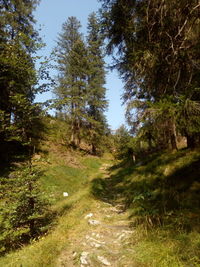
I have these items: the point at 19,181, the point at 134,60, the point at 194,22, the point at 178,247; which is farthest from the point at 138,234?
the point at 194,22

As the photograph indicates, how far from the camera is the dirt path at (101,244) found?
12.0ft

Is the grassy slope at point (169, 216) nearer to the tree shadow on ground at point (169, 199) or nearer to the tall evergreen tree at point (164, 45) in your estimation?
the tree shadow on ground at point (169, 199)

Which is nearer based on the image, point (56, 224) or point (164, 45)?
point (164, 45)

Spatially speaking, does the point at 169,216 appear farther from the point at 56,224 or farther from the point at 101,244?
the point at 56,224

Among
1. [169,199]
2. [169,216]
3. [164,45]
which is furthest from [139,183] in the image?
[164,45]

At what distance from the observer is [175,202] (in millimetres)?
5871

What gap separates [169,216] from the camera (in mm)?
5113

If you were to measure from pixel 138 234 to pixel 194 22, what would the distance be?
5.99 m

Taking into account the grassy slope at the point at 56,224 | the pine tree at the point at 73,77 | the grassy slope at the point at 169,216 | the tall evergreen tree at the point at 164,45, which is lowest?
the grassy slope at the point at 56,224

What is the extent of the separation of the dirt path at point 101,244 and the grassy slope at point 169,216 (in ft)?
0.90

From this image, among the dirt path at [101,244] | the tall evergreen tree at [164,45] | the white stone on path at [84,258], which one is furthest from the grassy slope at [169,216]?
the tall evergreen tree at [164,45]

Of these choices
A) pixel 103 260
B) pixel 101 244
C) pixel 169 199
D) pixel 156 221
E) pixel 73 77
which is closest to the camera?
pixel 103 260

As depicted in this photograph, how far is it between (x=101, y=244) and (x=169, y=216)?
2.23 m

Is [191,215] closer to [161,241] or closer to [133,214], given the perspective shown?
[161,241]
